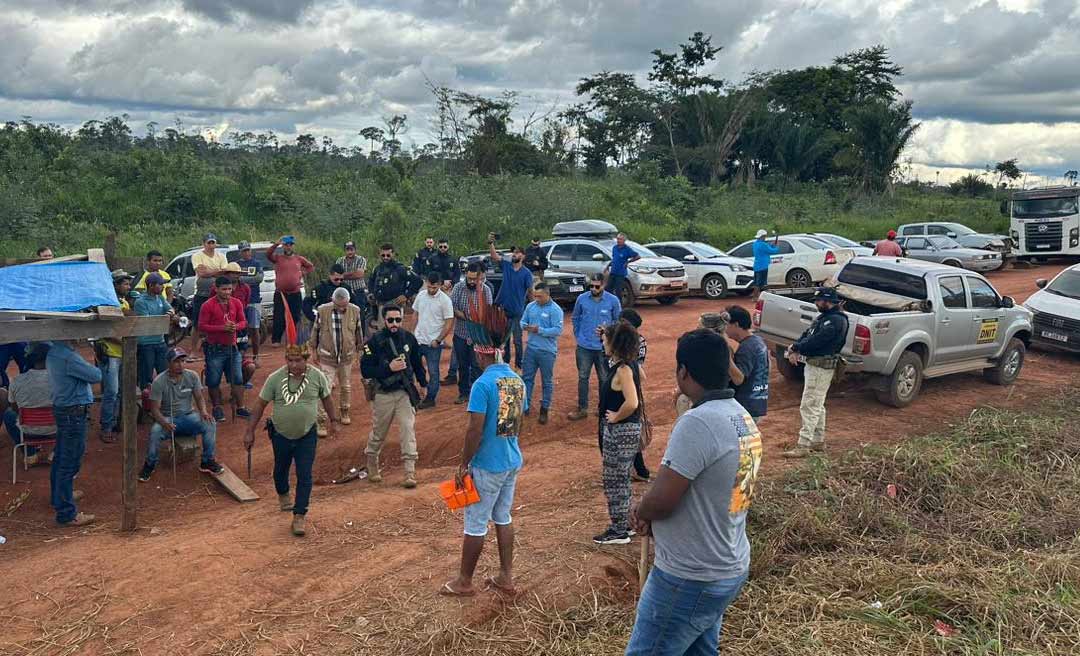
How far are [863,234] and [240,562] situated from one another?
109 feet

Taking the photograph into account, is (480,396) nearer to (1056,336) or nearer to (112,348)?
(112,348)

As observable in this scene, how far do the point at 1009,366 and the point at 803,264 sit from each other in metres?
8.29

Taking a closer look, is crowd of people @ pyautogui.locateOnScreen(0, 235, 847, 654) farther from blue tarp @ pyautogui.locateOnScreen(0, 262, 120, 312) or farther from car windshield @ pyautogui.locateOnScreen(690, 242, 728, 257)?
car windshield @ pyautogui.locateOnScreen(690, 242, 728, 257)

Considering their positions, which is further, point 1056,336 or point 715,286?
point 715,286

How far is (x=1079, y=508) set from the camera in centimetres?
693

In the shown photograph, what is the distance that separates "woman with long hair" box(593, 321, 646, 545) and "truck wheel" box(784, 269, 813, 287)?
15.1m

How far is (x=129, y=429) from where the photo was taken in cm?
714

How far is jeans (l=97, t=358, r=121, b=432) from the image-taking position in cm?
960

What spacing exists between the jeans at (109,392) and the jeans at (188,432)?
1110 mm

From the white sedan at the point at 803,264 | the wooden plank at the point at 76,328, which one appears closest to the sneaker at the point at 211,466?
the wooden plank at the point at 76,328

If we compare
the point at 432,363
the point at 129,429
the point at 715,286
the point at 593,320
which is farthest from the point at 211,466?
the point at 715,286

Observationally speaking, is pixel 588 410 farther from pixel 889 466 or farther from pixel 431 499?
pixel 889 466

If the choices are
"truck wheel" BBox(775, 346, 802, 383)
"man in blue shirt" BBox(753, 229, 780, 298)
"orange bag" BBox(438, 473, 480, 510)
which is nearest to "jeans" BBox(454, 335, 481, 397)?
"truck wheel" BBox(775, 346, 802, 383)

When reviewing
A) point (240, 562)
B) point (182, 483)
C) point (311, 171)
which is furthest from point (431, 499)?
point (311, 171)
